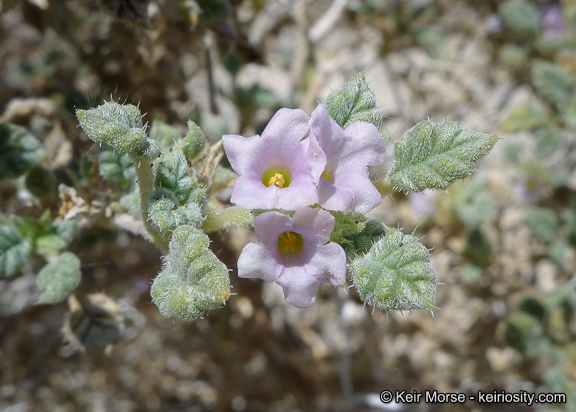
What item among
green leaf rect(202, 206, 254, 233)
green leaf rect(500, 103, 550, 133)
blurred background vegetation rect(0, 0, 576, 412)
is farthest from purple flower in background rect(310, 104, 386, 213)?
green leaf rect(500, 103, 550, 133)

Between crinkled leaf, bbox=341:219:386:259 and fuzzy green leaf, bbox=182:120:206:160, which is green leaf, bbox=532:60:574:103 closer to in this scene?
crinkled leaf, bbox=341:219:386:259

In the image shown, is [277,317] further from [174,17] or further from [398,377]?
[174,17]

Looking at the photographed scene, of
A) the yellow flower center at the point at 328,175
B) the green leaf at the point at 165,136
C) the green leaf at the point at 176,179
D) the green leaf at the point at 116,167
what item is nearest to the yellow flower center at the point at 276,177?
the yellow flower center at the point at 328,175

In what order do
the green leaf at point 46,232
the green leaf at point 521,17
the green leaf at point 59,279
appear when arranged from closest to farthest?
the green leaf at point 59,279 → the green leaf at point 46,232 → the green leaf at point 521,17

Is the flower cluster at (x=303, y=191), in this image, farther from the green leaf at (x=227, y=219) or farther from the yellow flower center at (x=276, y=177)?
the green leaf at (x=227, y=219)

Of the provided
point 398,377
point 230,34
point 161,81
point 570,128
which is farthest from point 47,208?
point 570,128

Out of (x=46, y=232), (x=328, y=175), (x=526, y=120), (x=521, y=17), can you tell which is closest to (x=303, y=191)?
(x=328, y=175)
